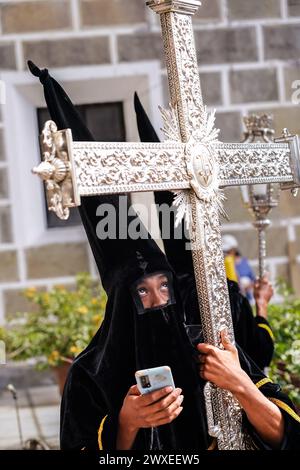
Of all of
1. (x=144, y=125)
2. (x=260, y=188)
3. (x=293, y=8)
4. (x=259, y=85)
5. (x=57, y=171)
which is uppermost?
(x=293, y=8)

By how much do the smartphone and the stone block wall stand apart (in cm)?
417

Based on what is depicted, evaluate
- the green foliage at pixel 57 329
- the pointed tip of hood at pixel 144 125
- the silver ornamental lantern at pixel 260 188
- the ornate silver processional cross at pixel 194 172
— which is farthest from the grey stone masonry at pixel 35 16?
the ornate silver processional cross at pixel 194 172

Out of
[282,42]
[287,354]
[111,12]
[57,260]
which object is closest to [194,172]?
[287,354]

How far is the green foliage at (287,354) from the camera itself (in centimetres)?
340

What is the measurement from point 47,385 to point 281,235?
6.51 ft

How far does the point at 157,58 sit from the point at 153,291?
14.3ft

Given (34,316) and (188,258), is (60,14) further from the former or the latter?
(188,258)

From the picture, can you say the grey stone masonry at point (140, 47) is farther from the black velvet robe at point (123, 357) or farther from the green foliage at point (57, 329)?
the black velvet robe at point (123, 357)

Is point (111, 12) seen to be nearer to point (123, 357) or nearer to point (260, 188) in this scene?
point (260, 188)

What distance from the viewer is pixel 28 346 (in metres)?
4.82

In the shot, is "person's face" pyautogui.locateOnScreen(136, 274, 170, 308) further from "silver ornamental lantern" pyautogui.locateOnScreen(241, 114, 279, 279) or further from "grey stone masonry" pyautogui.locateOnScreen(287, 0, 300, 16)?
"grey stone masonry" pyautogui.locateOnScreen(287, 0, 300, 16)

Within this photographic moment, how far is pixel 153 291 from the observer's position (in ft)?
6.75

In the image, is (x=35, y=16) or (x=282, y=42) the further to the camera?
(x=282, y=42)
